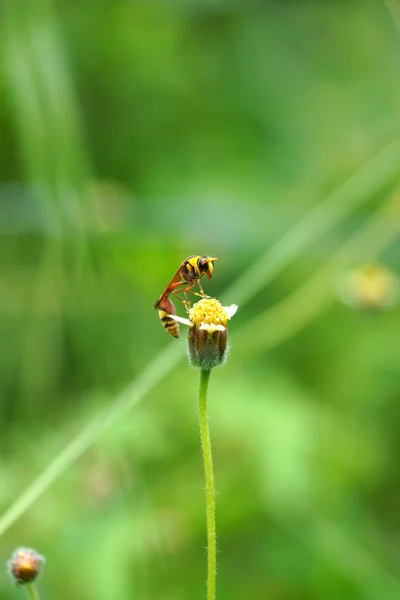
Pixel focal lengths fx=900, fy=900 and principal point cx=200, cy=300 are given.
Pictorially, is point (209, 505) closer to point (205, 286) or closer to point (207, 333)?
point (207, 333)

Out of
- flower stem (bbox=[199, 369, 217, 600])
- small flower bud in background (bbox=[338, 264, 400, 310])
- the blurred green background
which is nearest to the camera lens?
flower stem (bbox=[199, 369, 217, 600])

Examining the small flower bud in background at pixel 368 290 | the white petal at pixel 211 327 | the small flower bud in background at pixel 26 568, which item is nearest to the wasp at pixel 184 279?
the white petal at pixel 211 327

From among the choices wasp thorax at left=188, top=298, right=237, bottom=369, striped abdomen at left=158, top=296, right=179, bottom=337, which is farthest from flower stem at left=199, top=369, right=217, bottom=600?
striped abdomen at left=158, top=296, right=179, bottom=337

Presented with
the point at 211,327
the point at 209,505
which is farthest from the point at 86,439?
the point at 209,505

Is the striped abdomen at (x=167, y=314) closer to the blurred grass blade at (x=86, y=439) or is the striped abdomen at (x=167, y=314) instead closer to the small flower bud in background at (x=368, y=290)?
the blurred grass blade at (x=86, y=439)

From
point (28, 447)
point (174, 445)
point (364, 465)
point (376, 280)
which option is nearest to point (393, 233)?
point (376, 280)

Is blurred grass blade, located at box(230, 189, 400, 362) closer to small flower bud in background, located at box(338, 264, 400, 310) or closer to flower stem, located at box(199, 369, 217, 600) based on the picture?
small flower bud in background, located at box(338, 264, 400, 310)
